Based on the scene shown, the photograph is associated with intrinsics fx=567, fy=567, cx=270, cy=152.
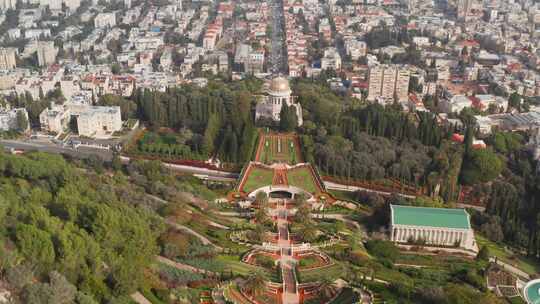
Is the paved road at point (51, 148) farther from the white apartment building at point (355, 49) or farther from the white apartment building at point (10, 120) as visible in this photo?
the white apartment building at point (355, 49)

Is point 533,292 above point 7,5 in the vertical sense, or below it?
below

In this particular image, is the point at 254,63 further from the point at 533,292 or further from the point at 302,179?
the point at 533,292

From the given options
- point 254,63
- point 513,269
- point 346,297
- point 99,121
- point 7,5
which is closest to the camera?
point 346,297

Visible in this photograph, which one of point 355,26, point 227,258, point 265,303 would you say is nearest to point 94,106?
point 227,258

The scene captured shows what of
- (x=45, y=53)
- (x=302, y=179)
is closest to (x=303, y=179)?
(x=302, y=179)

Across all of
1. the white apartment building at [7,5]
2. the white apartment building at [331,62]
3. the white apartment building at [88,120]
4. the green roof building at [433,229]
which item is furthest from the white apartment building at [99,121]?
the white apartment building at [7,5]


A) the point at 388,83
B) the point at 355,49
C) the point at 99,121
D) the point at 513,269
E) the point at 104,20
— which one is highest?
the point at 104,20
